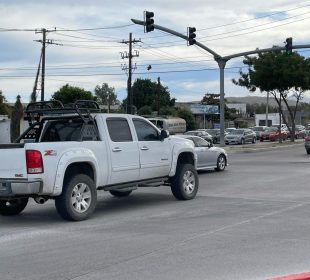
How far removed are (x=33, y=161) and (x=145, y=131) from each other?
10.7 feet

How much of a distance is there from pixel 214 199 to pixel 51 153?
4.89m

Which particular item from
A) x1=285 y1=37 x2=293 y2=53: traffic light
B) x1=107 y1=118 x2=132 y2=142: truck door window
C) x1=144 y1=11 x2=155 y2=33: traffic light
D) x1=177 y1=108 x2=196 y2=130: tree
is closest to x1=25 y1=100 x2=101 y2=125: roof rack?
x1=107 y1=118 x2=132 y2=142: truck door window

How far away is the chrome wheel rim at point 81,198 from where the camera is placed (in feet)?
33.0

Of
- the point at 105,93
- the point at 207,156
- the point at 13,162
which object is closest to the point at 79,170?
the point at 13,162

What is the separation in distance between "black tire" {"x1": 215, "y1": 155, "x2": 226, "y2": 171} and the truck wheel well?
37.0ft

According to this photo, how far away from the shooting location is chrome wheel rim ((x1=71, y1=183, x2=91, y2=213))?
10.1 metres

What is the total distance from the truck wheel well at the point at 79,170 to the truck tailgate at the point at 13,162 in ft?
2.91

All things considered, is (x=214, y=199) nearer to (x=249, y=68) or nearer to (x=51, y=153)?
(x=51, y=153)

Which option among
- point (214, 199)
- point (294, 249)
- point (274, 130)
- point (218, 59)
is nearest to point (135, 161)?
point (214, 199)

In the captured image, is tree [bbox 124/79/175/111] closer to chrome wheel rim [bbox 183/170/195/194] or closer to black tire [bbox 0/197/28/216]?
chrome wheel rim [bbox 183/170/195/194]

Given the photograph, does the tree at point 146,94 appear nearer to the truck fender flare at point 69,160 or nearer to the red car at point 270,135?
the red car at point 270,135

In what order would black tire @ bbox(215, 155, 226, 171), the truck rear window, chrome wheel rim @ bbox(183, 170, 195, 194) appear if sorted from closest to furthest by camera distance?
the truck rear window
chrome wheel rim @ bbox(183, 170, 195, 194)
black tire @ bbox(215, 155, 226, 171)

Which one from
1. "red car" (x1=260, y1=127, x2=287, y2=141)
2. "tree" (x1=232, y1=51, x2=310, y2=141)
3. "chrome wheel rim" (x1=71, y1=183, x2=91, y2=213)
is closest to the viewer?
"chrome wheel rim" (x1=71, y1=183, x2=91, y2=213)

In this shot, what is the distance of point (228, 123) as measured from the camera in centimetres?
9425
